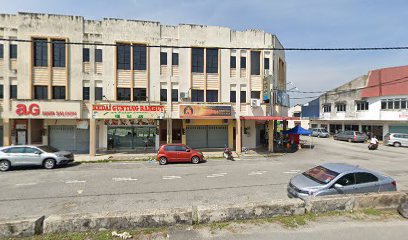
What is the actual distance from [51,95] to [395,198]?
23.6m

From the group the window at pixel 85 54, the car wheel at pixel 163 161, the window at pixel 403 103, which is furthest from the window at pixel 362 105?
the window at pixel 85 54

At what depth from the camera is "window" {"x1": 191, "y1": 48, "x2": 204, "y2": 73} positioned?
907 inches

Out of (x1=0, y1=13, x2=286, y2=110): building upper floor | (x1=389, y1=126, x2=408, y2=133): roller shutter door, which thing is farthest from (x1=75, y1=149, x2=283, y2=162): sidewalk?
(x1=389, y1=126, x2=408, y2=133): roller shutter door

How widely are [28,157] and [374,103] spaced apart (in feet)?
136

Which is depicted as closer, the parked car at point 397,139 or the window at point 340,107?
the parked car at point 397,139

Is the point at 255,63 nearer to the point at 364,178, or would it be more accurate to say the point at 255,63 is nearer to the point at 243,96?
the point at 243,96

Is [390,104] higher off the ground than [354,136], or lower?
higher

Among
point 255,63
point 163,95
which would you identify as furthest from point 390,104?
point 163,95

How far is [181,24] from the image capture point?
74.4 ft

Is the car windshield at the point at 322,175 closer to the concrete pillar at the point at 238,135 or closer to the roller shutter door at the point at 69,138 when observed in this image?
the concrete pillar at the point at 238,135

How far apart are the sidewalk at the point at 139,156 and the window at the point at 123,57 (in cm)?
777

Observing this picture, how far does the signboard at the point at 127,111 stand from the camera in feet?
68.3

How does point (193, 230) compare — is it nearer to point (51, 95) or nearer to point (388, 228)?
point (388, 228)

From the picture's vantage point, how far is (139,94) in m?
22.4
